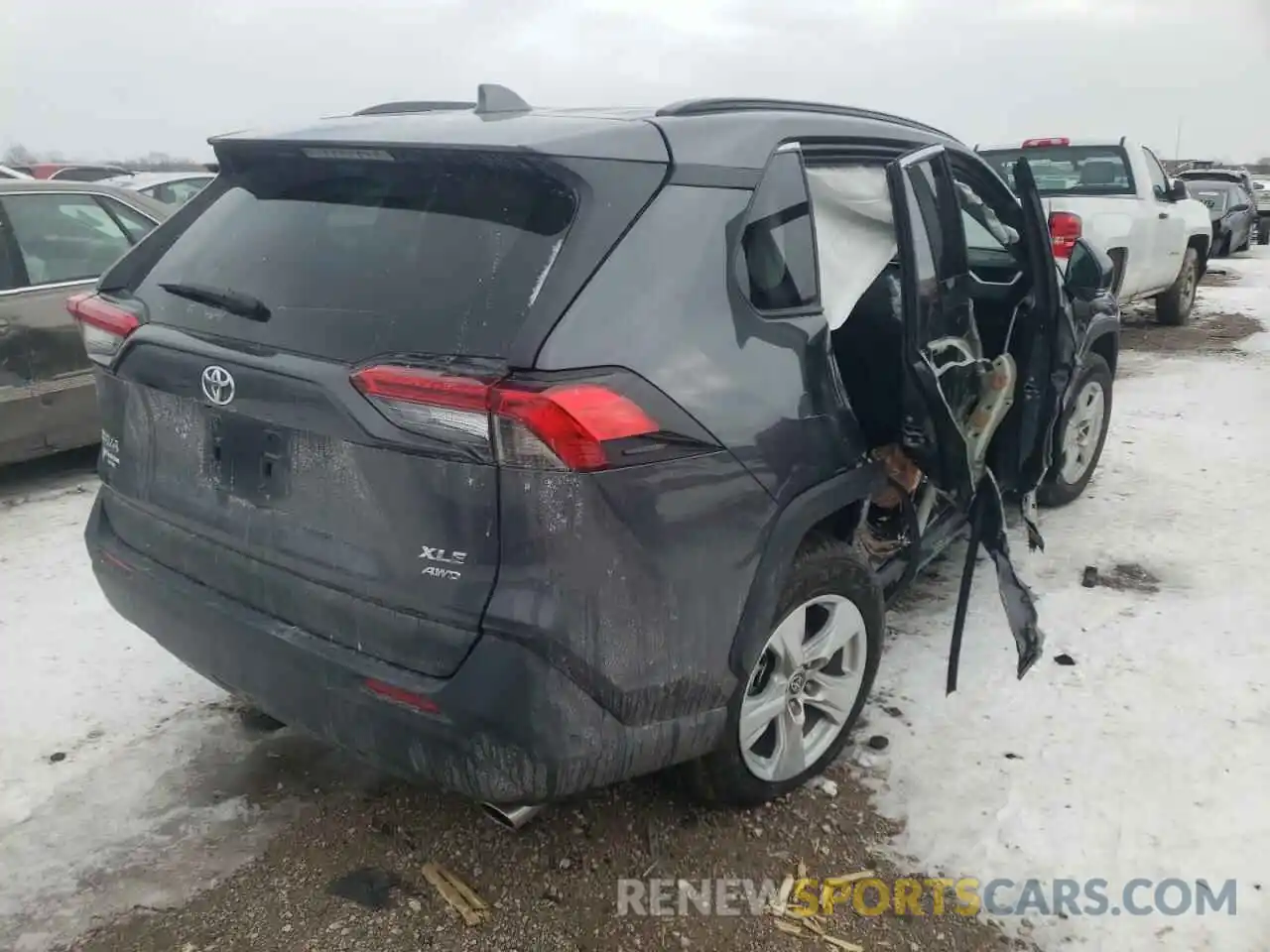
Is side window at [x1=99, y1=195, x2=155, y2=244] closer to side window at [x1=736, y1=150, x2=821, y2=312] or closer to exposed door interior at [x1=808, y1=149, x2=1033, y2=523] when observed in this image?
exposed door interior at [x1=808, y1=149, x2=1033, y2=523]

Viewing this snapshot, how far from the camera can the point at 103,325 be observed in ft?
Answer: 8.86

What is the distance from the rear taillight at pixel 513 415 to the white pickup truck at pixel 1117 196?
24.1ft

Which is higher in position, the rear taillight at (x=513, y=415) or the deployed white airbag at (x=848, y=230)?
the deployed white airbag at (x=848, y=230)

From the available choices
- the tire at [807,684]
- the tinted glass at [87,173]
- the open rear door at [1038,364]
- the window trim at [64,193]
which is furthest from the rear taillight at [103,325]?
the tinted glass at [87,173]

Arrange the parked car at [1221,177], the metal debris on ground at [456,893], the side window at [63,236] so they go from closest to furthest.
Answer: the metal debris on ground at [456,893] < the side window at [63,236] < the parked car at [1221,177]

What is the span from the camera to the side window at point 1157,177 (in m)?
9.48

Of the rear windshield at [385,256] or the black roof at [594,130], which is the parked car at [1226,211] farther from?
the rear windshield at [385,256]

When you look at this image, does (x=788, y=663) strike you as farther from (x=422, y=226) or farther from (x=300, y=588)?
(x=422, y=226)

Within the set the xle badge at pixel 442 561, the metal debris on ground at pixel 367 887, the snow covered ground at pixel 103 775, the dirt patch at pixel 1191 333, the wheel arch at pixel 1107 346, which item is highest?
the xle badge at pixel 442 561

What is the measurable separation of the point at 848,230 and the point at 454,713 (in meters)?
1.86

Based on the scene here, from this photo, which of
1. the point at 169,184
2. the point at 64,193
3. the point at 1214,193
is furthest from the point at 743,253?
the point at 1214,193

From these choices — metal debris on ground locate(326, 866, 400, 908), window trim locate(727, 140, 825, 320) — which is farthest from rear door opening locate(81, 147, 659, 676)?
metal debris on ground locate(326, 866, 400, 908)

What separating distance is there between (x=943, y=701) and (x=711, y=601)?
1.46m

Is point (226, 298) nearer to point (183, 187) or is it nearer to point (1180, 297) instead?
point (1180, 297)
